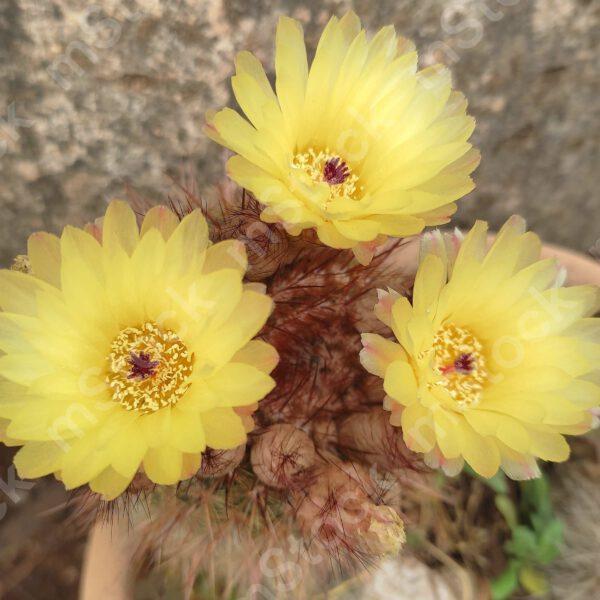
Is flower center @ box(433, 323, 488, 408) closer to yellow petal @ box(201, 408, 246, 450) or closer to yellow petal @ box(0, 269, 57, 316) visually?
yellow petal @ box(201, 408, 246, 450)

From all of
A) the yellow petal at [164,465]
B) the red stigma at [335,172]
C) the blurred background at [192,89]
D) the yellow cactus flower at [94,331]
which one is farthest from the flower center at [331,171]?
the blurred background at [192,89]

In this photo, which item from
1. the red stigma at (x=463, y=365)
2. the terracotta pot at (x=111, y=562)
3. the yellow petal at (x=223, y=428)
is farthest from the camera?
the terracotta pot at (x=111, y=562)

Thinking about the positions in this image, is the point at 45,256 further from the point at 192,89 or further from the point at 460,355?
the point at 192,89

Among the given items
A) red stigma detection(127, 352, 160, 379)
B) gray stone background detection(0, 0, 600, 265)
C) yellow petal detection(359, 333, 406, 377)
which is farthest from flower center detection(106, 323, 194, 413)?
gray stone background detection(0, 0, 600, 265)

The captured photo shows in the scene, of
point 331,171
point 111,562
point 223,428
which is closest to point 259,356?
point 223,428

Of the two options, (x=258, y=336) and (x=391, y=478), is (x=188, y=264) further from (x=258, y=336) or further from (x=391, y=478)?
(x=391, y=478)

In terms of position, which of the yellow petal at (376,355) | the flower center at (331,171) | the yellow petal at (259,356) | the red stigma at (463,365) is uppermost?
the flower center at (331,171)

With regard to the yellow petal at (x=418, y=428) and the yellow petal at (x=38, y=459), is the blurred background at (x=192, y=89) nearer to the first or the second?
the yellow petal at (x=38, y=459)
